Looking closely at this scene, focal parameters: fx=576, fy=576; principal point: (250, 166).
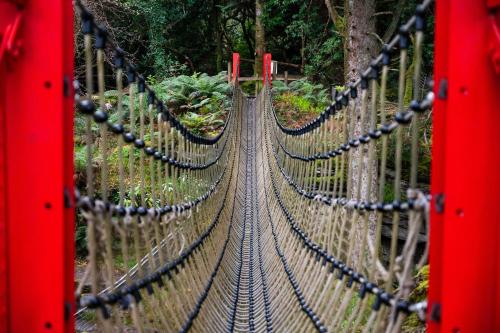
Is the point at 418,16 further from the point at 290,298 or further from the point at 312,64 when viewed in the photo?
the point at 312,64

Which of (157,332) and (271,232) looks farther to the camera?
(271,232)

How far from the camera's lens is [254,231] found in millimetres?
3387

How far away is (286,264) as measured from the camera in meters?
2.09

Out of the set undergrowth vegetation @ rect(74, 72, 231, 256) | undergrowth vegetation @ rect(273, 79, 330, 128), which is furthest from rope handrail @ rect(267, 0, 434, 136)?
undergrowth vegetation @ rect(273, 79, 330, 128)
